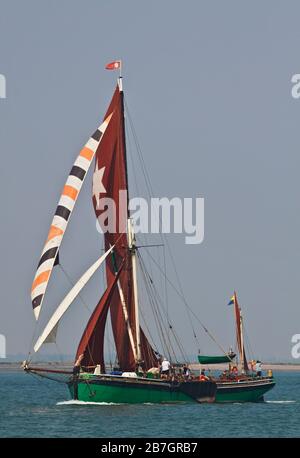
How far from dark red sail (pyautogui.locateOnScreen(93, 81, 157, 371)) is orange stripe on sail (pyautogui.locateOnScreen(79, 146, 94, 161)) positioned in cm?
190

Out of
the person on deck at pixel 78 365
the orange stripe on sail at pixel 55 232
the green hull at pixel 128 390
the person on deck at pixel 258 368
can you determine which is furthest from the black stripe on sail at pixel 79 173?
the person on deck at pixel 258 368

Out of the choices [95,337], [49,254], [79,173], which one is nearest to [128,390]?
[95,337]

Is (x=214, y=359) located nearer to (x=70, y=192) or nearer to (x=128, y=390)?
(x=128, y=390)

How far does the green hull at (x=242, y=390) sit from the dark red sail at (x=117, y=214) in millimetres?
5814

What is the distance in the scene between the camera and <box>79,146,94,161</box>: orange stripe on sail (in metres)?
68.6

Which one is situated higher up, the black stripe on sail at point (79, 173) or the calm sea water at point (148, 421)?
the black stripe on sail at point (79, 173)

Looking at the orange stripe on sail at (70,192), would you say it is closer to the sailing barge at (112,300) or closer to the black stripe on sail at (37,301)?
the sailing barge at (112,300)

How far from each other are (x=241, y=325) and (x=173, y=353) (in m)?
11.4

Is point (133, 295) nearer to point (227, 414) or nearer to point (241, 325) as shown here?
point (227, 414)

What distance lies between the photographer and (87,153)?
226 feet

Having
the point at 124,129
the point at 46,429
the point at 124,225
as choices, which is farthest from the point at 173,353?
the point at 46,429

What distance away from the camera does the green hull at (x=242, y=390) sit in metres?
74.9
